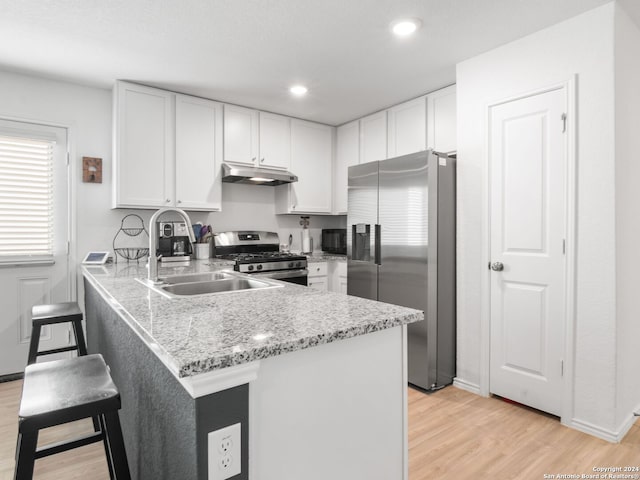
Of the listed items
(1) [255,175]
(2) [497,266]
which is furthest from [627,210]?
(1) [255,175]

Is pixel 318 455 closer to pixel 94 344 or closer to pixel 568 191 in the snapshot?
pixel 568 191

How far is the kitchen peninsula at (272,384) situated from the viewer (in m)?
0.85

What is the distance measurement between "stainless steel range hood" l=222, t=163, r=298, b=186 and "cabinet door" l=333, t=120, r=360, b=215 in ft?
2.11

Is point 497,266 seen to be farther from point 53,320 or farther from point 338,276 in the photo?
point 53,320

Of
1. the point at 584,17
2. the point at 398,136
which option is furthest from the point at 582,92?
the point at 398,136

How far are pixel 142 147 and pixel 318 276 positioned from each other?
2.05 meters

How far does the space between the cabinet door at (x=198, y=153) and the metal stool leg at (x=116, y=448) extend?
252 centimetres

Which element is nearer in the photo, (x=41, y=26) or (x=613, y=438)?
(x=613, y=438)

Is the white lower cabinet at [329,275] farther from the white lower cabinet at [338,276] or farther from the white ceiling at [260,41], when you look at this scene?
the white ceiling at [260,41]

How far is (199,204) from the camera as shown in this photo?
3605mm

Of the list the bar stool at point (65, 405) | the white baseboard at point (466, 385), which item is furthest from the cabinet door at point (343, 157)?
the bar stool at point (65, 405)

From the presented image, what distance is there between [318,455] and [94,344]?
2331 mm

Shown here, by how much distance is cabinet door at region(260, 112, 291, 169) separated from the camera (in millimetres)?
3992

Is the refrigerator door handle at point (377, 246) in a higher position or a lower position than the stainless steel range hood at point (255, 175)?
lower
